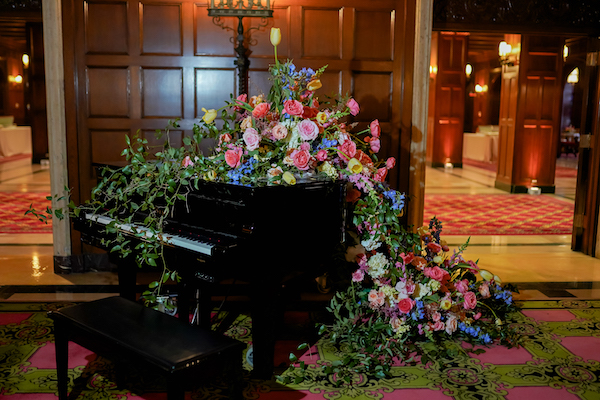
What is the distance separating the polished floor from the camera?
4.15 metres

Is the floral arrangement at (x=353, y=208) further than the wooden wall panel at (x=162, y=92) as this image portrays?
No

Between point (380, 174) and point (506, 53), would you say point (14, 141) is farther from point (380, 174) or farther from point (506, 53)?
point (380, 174)

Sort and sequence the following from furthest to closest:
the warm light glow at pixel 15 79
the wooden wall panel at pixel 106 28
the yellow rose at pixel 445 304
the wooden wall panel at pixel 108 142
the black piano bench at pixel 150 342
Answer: the warm light glow at pixel 15 79
the wooden wall panel at pixel 108 142
the wooden wall panel at pixel 106 28
the yellow rose at pixel 445 304
the black piano bench at pixel 150 342

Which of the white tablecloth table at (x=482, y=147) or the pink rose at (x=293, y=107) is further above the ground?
the pink rose at (x=293, y=107)

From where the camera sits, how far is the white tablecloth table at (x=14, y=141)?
547 inches

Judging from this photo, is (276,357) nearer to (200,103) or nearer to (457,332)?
(457,332)

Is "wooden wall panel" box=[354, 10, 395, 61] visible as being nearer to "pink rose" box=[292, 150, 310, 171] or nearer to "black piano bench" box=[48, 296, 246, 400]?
"pink rose" box=[292, 150, 310, 171]

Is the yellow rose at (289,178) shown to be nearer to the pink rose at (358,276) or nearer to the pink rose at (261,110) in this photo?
the pink rose at (261,110)

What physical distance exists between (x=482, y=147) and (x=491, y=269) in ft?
32.9

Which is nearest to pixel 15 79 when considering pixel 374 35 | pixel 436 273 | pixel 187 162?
pixel 374 35

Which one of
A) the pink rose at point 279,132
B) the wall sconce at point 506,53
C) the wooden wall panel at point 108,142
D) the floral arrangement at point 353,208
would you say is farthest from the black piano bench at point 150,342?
the wall sconce at point 506,53

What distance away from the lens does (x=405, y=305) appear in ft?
10.2

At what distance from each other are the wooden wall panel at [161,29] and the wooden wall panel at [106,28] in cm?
15

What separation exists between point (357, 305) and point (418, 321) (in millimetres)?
362
